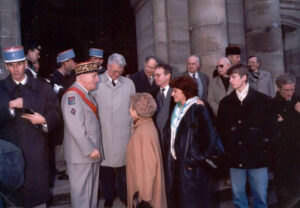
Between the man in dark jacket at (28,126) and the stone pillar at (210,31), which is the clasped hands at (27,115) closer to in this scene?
the man in dark jacket at (28,126)

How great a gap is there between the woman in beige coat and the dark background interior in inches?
209

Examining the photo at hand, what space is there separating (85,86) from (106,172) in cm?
131

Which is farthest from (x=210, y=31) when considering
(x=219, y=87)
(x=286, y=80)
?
(x=286, y=80)

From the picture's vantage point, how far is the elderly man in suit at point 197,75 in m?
4.99

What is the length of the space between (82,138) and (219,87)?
8.33 ft

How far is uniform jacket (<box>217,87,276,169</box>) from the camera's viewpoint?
339cm

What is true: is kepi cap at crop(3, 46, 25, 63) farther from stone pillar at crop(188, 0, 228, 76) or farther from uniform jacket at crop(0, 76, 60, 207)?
stone pillar at crop(188, 0, 228, 76)

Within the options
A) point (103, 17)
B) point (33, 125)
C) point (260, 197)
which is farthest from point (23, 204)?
point (103, 17)

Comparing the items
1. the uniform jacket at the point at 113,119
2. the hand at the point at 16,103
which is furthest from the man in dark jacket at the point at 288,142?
the hand at the point at 16,103

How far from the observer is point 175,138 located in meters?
3.34

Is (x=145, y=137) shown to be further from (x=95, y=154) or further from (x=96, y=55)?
(x=96, y=55)

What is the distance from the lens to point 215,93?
4.77 meters

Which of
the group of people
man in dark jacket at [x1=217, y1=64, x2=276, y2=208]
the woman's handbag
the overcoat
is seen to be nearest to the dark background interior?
the group of people

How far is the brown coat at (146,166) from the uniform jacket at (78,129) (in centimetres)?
50
